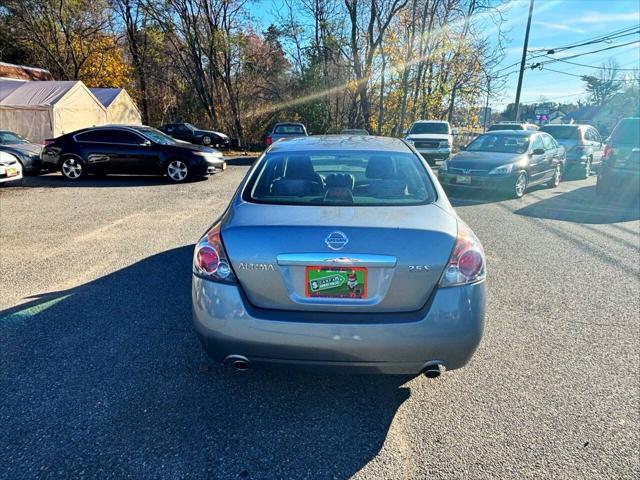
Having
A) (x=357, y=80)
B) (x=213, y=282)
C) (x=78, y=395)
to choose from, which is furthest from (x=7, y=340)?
(x=357, y=80)

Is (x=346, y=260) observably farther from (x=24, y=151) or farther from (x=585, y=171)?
(x=585, y=171)

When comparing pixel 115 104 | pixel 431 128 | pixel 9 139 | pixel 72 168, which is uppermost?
pixel 115 104

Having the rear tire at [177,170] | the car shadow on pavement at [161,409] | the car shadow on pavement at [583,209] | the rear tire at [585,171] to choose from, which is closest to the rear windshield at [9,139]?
the rear tire at [177,170]

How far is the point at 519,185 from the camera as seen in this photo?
31.8 feet

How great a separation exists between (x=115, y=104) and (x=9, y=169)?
46.4ft

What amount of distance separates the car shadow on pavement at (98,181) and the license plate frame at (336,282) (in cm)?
1025

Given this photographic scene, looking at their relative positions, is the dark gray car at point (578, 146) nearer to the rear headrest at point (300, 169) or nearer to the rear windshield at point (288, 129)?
the rear windshield at point (288, 129)

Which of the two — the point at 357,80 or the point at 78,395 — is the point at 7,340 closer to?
the point at 78,395

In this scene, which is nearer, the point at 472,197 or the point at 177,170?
the point at 472,197

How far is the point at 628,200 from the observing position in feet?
31.8

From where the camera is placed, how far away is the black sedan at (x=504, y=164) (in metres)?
9.40

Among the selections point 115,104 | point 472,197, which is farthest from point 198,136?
point 472,197

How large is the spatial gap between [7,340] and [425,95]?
94.6ft

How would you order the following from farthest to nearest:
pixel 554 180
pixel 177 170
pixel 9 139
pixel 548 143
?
1. pixel 9 139
2. pixel 554 180
3. pixel 177 170
4. pixel 548 143
